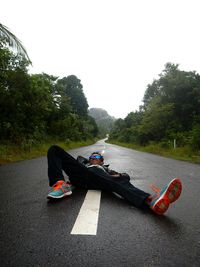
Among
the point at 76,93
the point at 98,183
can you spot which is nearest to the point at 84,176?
the point at 98,183

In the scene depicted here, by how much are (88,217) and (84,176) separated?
1.04 m

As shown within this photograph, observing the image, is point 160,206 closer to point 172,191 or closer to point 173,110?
point 172,191

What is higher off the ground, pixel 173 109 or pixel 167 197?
pixel 173 109

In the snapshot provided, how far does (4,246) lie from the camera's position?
1671 millimetres

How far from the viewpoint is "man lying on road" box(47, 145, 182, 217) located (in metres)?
2.47

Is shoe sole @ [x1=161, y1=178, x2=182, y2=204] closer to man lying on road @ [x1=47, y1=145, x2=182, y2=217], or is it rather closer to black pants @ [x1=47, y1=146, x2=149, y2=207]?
man lying on road @ [x1=47, y1=145, x2=182, y2=217]

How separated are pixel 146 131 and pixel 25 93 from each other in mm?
17192

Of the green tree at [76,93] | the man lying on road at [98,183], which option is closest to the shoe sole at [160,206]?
the man lying on road at [98,183]

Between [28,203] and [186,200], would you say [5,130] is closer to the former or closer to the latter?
[28,203]

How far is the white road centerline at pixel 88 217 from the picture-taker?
78.0 inches

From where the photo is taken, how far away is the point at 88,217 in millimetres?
2357

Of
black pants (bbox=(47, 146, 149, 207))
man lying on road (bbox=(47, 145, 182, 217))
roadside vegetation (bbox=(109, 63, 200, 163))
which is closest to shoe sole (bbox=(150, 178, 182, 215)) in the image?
man lying on road (bbox=(47, 145, 182, 217))

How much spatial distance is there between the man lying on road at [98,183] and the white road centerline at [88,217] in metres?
0.26

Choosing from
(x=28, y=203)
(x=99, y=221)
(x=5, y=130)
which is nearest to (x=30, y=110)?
(x=5, y=130)
